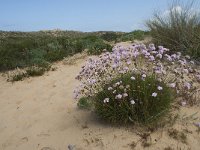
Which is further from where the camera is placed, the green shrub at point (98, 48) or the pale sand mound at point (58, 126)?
the green shrub at point (98, 48)

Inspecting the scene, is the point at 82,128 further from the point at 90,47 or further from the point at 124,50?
the point at 90,47

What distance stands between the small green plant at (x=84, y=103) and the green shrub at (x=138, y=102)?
1006 mm

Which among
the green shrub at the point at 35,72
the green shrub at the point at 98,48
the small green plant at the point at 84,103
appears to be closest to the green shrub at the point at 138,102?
the small green plant at the point at 84,103

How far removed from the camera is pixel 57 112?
7133 millimetres

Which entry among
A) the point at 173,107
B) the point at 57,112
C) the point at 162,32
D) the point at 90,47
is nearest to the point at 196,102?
the point at 173,107

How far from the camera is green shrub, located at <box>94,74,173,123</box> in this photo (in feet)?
18.3

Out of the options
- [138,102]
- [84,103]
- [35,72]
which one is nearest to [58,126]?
[84,103]

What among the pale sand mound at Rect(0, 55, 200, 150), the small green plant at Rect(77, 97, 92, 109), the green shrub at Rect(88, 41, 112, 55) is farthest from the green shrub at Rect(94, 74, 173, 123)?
the green shrub at Rect(88, 41, 112, 55)

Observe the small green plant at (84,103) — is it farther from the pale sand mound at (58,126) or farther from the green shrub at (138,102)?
the green shrub at (138,102)

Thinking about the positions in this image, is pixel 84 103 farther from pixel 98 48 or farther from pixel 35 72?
pixel 98 48

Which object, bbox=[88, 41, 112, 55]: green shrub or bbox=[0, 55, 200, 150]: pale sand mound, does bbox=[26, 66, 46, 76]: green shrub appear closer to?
bbox=[0, 55, 200, 150]: pale sand mound

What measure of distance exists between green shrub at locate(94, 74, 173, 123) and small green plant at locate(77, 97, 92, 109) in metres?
1.01

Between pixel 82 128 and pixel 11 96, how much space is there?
3.16 m

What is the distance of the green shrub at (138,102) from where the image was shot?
5.58 meters
